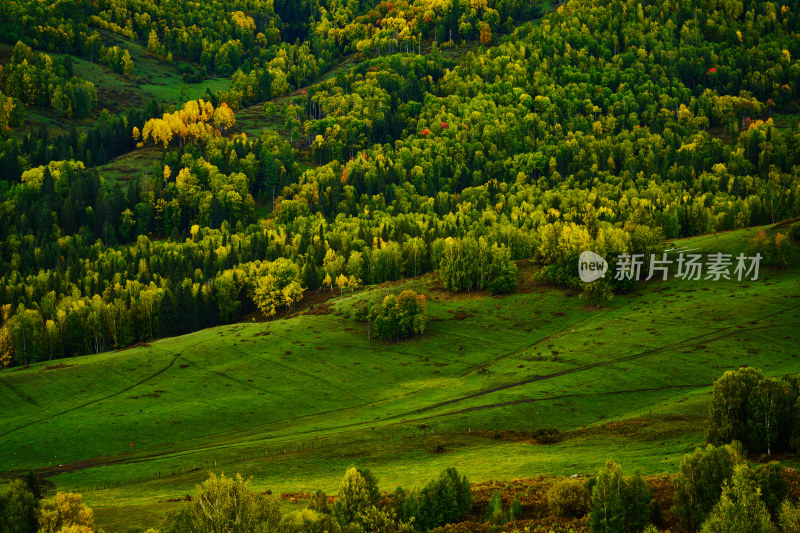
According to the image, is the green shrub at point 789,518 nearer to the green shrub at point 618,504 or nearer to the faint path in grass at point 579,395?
the green shrub at point 618,504

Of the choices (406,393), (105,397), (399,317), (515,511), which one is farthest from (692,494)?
(105,397)

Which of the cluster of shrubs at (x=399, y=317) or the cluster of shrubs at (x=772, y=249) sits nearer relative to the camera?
the cluster of shrubs at (x=399, y=317)

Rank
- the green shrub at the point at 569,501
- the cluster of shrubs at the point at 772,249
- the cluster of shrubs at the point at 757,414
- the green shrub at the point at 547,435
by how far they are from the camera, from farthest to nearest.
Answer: the cluster of shrubs at the point at 772,249, the green shrub at the point at 547,435, the cluster of shrubs at the point at 757,414, the green shrub at the point at 569,501

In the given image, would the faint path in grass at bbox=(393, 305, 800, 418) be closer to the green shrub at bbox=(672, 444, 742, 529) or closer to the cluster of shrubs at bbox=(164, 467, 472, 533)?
the cluster of shrubs at bbox=(164, 467, 472, 533)

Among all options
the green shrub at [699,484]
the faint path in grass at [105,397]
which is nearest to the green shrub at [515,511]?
the green shrub at [699,484]

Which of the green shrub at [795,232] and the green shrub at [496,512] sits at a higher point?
the green shrub at [795,232]

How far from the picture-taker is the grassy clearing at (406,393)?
97.9 metres

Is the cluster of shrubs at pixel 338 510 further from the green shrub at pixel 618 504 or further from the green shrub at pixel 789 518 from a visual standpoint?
the green shrub at pixel 789 518

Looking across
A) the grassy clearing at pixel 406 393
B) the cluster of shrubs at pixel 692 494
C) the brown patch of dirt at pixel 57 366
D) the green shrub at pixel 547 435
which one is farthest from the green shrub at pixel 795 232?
the brown patch of dirt at pixel 57 366

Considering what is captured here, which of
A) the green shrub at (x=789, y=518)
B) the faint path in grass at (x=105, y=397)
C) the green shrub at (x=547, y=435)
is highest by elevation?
the faint path in grass at (x=105, y=397)

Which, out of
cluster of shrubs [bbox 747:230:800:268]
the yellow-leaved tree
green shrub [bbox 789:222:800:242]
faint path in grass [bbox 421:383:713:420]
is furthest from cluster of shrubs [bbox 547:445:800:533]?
green shrub [bbox 789:222:800:242]

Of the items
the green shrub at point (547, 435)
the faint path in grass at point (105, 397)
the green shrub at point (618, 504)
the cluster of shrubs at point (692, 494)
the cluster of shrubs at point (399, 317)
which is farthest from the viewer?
the cluster of shrubs at point (399, 317)

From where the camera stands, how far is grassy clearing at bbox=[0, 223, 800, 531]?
321 feet

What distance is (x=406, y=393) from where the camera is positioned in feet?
468
